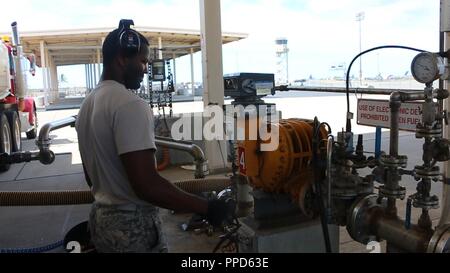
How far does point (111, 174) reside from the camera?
1710mm

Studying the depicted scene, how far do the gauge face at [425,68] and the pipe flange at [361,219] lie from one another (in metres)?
0.64

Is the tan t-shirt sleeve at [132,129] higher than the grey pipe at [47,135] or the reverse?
higher

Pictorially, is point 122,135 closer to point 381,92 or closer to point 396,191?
point 396,191

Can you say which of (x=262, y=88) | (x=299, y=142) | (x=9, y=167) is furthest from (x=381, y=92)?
(x=9, y=167)

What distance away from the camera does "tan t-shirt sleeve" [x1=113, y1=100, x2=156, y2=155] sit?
5.08 ft

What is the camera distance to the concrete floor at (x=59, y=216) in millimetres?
3584

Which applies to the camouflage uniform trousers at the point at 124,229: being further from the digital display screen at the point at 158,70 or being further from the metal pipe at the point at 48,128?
the digital display screen at the point at 158,70

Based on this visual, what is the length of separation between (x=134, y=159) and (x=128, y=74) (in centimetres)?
41

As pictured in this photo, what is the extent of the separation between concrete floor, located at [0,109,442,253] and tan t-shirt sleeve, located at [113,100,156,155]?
2.03 metres

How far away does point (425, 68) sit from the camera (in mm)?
1800

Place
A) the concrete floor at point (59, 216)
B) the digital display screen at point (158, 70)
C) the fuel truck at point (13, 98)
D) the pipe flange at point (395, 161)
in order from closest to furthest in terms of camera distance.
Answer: the pipe flange at point (395, 161), the concrete floor at point (59, 216), the fuel truck at point (13, 98), the digital display screen at point (158, 70)

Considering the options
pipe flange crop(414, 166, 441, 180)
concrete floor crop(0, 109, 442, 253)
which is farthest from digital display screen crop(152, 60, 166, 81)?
pipe flange crop(414, 166, 441, 180)

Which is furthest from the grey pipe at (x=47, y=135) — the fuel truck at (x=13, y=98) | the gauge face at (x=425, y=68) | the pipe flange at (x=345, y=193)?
the fuel truck at (x=13, y=98)

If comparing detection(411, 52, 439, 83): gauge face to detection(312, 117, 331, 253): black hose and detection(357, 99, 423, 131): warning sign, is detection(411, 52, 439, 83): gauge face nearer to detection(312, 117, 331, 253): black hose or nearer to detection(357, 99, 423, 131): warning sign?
detection(357, 99, 423, 131): warning sign
